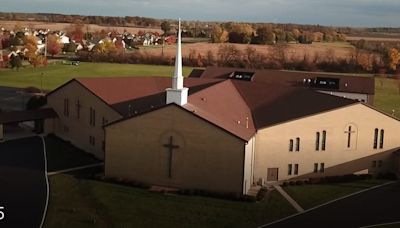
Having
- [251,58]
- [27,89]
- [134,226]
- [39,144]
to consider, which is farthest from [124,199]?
[251,58]

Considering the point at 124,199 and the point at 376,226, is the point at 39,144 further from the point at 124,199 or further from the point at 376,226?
the point at 376,226

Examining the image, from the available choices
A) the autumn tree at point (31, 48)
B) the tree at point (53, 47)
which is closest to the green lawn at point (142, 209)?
the autumn tree at point (31, 48)

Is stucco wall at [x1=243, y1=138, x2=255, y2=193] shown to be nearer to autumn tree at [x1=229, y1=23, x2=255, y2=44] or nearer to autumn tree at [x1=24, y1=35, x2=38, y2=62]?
autumn tree at [x1=24, y1=35, x2=38, y2=62]

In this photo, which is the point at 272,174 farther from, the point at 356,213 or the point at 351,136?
the point at 356,213

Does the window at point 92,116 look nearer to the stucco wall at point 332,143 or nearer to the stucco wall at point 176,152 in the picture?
the stucco wall at point 176,152

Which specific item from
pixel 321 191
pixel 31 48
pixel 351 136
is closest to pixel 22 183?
pixel 321 191
